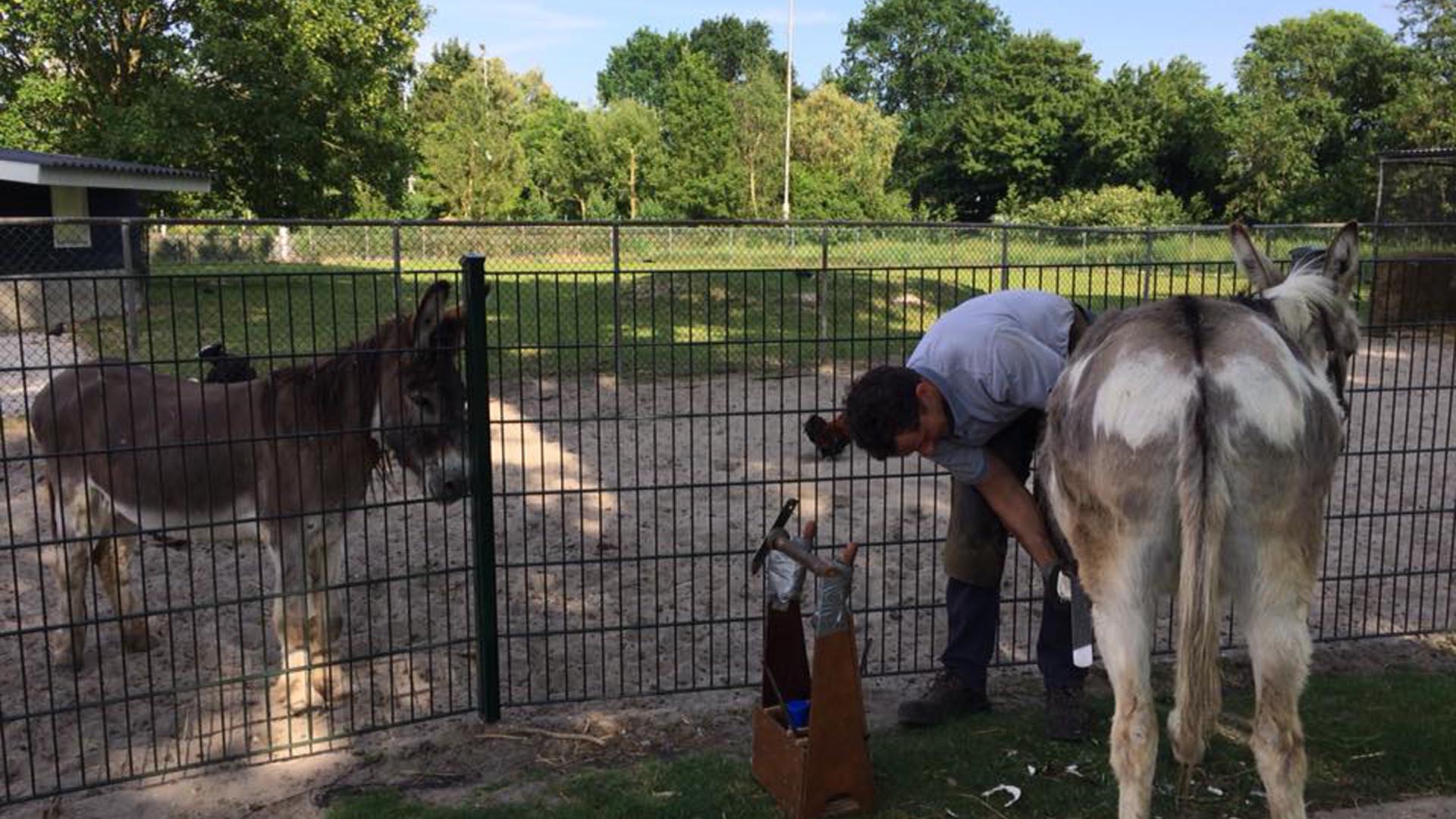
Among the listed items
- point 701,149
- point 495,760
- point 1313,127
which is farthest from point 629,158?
point 495,760

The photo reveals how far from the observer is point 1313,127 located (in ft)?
157

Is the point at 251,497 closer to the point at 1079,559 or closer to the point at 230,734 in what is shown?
the point at 230,734

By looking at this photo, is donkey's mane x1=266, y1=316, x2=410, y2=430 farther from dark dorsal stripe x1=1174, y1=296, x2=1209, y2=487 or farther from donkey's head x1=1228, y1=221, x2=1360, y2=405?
donkey's head x1=1228, y1=221, x2=1360, y2=405

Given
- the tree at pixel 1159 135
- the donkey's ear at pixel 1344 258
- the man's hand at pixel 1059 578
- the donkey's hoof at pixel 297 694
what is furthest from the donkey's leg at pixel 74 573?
the tree at pixel 1159 135

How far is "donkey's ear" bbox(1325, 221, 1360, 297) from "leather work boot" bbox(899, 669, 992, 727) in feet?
6.78

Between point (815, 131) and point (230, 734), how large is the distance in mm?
48743

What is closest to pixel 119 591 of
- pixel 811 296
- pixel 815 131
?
pixel 811 296

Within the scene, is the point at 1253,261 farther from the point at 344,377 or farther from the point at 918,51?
the point at 918,51

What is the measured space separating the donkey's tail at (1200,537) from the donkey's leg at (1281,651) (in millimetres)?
127

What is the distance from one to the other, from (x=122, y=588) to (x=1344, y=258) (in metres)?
5.46

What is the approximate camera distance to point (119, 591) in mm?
4922

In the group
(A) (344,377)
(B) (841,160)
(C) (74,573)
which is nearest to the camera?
(A) (344,377)

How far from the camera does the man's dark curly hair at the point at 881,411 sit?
3547mm

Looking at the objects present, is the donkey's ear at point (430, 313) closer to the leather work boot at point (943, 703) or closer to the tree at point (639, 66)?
the leather work boot at point (943, 703)
